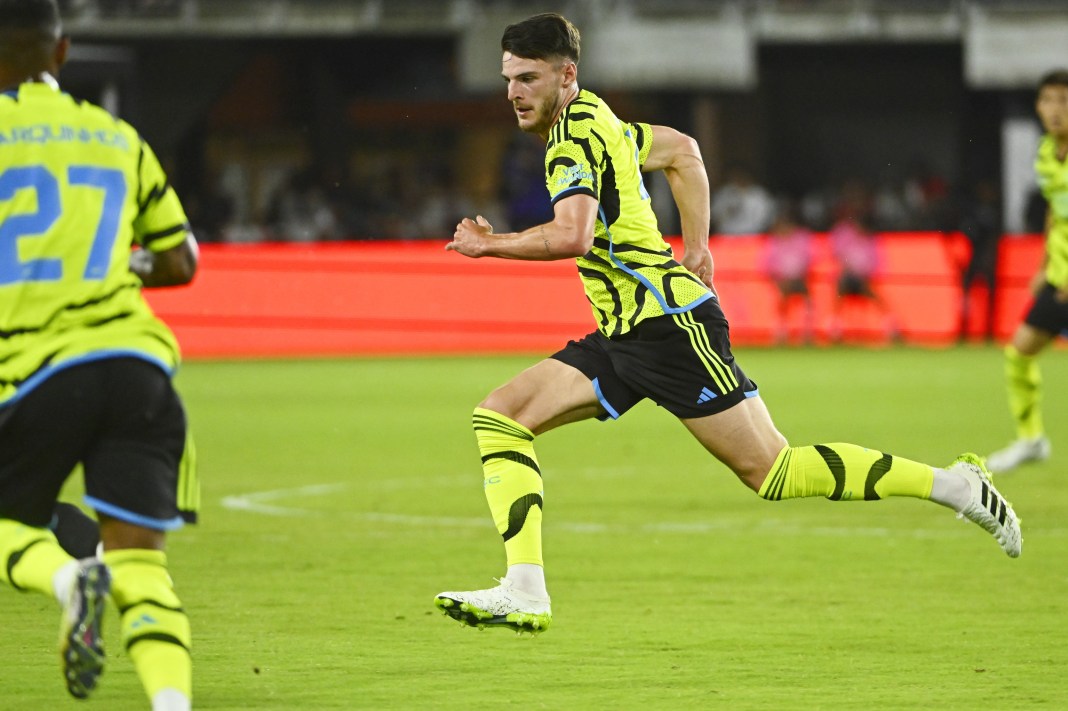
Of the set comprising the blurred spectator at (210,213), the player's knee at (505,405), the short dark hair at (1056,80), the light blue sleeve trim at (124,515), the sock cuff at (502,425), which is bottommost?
the blurred spectator at (210,213)

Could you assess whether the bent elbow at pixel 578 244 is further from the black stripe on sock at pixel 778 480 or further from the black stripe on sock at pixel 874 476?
the black stripe on sock at pixel 874 476

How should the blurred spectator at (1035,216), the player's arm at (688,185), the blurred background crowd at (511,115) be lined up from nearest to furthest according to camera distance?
the player's arm at (688,185)
the blurred spectator at (1035,216)
the blurred background crowd at (511,115)

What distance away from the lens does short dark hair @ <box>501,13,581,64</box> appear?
22.0 feet

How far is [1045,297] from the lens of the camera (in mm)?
12211

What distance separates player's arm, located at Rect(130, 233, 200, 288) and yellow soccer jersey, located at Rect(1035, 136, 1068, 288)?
8.15m

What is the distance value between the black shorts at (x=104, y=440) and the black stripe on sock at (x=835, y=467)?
2929 mm

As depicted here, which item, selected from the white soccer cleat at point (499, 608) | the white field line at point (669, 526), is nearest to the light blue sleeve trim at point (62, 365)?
the white soccer cleat at point (499, 608)

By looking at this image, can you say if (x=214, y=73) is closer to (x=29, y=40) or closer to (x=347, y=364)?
(x=347, y=364)

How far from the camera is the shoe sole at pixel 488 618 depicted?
6598 mm

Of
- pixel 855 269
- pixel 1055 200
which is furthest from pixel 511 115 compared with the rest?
pixel 1055 200

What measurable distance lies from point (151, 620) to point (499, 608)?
211 centimetres

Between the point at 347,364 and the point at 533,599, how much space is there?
1723 centimetres

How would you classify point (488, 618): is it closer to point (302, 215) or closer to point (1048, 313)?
point (1048, 313)

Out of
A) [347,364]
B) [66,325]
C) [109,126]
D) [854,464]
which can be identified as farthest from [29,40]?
[347,364]
